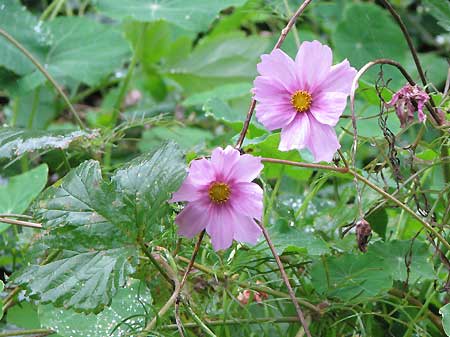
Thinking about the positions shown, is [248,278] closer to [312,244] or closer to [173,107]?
[312,244]

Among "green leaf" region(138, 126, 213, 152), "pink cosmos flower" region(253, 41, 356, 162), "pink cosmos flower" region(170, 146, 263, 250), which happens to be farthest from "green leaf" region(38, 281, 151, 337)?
"green leaf" region(138, 126, 213, 152)

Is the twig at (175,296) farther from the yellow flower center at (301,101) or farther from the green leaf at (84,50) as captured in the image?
the green leaf at (84,50)

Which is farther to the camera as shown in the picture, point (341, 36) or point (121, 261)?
point (341, 36)

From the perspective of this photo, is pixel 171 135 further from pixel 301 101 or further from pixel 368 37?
pixel 301 101

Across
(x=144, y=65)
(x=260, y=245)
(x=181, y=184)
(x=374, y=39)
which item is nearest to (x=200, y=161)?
(x=181, y=184)

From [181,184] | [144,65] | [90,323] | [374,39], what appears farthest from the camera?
[144,65]

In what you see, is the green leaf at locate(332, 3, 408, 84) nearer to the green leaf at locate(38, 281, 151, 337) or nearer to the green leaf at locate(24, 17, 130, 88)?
the green leaf at locate(24, 17, 130, 88)
